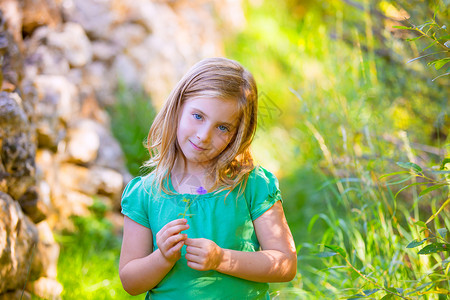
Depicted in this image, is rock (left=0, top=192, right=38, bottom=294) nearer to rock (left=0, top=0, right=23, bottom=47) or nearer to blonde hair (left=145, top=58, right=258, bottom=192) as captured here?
blonde hair (left=145, top=58, right=258, bottom=192)

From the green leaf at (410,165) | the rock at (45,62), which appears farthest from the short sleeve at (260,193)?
the rock at (45,62)

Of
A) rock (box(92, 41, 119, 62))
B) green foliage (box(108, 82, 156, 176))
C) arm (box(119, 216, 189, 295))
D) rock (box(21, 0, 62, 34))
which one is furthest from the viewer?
rock (box(92, 41, 119, 62))

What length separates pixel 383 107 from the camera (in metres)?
3.15

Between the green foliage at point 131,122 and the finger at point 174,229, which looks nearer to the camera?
the finger at point 174,229

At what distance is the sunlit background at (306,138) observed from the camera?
1.99m

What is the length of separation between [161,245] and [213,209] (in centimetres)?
24

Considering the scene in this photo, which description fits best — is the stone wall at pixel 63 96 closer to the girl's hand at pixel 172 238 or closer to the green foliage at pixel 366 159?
the girl's hand at pixel 172 238

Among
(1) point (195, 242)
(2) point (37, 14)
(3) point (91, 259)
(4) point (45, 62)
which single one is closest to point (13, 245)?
(1) point (195, 242)

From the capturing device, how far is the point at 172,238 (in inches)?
52.2

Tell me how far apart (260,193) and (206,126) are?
0.28m

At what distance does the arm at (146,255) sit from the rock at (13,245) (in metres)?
0.49

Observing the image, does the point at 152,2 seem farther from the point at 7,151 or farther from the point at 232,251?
the point at 232,251

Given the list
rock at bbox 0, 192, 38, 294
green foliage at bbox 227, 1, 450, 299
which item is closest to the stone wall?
rock at bbox 0, 192, 38, 294

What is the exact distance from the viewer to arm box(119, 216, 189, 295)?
1.34 metres
